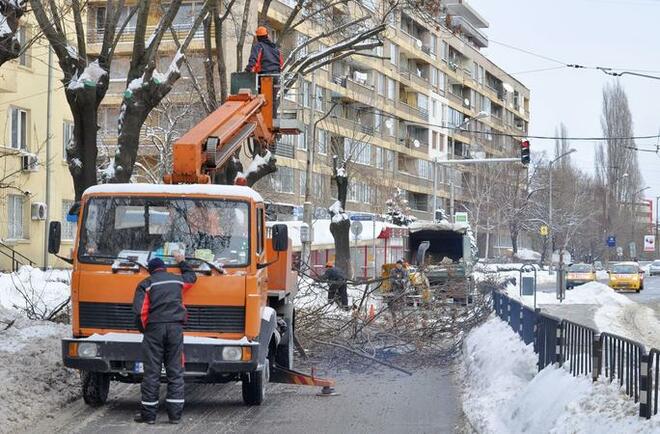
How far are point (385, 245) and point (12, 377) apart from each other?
1165 inches

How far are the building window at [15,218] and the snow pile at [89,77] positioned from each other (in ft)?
68.0

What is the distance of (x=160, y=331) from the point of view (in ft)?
35.1

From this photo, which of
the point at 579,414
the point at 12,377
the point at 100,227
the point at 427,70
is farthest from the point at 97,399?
the point at 427,70

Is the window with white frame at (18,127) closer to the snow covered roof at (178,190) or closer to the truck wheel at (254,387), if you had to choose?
the snow covered roof at (178,190)

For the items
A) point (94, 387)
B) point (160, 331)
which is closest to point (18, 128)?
point (94, 387)

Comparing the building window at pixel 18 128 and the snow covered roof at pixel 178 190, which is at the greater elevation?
the building window at pixel 18 128

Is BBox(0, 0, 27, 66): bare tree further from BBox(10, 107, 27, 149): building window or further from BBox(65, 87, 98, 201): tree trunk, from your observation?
BBox(10, 107, 27, 149): building window

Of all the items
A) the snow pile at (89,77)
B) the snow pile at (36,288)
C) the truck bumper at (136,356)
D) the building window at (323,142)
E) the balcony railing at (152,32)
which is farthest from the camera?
the building window at (323,142)

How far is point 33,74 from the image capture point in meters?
37.1

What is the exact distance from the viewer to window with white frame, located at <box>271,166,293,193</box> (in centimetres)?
5184

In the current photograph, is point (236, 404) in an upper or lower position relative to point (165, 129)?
lower

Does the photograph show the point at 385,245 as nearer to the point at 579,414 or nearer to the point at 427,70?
the point at 579,414

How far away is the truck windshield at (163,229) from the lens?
38.0 ft

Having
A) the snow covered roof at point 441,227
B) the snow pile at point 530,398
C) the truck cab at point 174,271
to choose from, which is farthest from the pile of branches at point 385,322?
the snow covered roof at point 441,227
